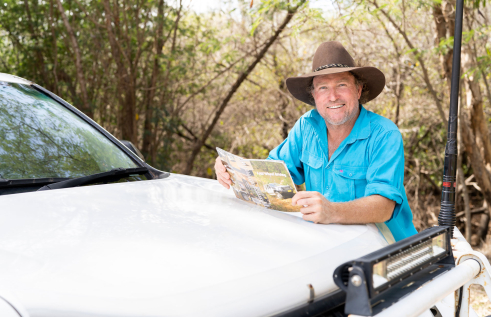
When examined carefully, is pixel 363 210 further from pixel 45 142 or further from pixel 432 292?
pixel 45 142

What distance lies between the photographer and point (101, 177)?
2.14m

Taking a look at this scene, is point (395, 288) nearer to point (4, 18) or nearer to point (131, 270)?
point (131, 270)

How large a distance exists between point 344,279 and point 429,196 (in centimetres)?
700

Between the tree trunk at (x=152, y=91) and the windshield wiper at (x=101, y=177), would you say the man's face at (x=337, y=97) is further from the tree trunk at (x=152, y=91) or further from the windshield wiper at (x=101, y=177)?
the tree trunk at (x=152, y=91)

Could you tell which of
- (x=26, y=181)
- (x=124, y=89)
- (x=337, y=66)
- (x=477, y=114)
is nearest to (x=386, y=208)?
(x=337, y=66)

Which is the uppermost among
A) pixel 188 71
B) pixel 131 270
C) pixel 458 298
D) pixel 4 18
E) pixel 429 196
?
pixel 4 18

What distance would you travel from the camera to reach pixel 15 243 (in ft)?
4.55

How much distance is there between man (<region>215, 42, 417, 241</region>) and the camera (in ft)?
7.38

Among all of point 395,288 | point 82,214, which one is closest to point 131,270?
point 82,214

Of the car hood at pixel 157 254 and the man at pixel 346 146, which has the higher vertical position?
the man at pixel 346 146

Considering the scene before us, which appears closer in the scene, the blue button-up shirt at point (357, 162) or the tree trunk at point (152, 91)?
the blue button-up shirt at point (357, 162)

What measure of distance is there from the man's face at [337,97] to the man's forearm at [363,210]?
56 centimetres

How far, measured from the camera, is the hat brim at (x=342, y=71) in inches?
97.7

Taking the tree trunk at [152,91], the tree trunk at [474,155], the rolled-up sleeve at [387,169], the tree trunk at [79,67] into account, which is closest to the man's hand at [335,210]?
the rolled-up sleeve at [387,169]
